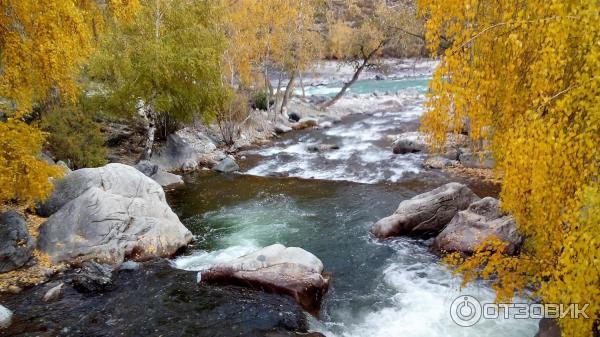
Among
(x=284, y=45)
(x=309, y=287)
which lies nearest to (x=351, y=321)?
(x=309, y=287)

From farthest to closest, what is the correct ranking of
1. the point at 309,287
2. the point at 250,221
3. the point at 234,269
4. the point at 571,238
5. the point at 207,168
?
the point at 207,168 < the point at 250,221 < the point at 234,269 < the point at 309,287 < the point at 571,238

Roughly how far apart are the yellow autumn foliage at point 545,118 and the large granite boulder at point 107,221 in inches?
353

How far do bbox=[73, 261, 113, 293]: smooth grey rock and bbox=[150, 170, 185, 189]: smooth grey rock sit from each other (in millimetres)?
8546

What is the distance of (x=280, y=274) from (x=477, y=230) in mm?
5530

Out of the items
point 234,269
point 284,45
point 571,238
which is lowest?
point 234,269

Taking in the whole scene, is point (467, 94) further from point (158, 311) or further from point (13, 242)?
point (13, 242)

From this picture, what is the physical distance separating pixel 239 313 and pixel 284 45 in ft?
80.7

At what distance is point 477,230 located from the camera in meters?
11.4

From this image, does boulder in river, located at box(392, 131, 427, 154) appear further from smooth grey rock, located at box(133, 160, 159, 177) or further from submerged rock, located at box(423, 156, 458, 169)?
smooth grey rock, located at box(133, 160, 159, 177)

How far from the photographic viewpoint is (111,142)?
22750mm

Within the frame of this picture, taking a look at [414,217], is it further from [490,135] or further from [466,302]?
[490,135]

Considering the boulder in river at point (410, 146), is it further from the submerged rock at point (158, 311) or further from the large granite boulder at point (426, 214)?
the submerged rock at point (158, 311)

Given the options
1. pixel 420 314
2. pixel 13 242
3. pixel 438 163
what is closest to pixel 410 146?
pixel 438 163

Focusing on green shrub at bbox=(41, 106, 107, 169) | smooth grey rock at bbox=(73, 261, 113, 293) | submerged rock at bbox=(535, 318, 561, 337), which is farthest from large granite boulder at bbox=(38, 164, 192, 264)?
submerged rock at bbox=(535, 318, 561, 337)
